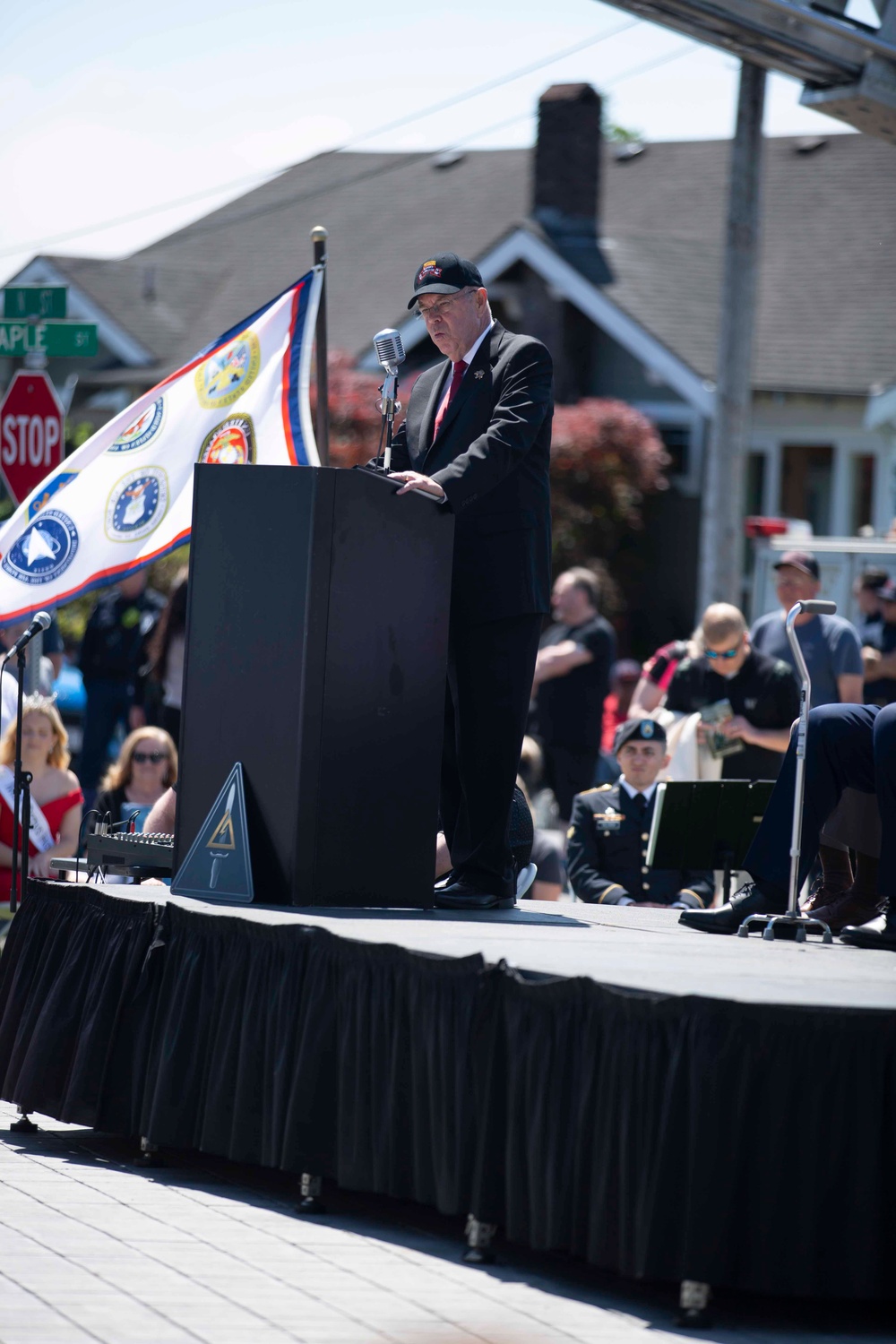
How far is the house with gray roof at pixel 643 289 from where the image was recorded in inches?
977

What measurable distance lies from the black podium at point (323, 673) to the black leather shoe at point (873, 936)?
1.20m

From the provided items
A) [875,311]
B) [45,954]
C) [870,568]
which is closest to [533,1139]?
[45,954]

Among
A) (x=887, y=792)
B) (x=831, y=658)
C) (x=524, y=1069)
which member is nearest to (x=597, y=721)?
(x=831, y=658)

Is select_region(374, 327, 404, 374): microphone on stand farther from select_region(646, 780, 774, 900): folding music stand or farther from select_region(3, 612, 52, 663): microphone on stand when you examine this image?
select_region(646, 780, 774, 900): folding music stand

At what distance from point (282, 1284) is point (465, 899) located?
5.72 ft

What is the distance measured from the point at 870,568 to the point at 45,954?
852cm

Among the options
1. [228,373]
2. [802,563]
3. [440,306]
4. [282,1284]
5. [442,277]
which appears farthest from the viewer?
[802,563]

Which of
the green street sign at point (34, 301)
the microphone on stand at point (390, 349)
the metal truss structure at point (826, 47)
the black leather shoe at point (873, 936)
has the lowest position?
the black leather shoe at point (873, 936)

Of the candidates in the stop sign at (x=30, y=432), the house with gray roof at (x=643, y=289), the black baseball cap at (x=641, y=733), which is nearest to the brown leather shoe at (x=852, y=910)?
the black baseball cap at (x=641, y=733)

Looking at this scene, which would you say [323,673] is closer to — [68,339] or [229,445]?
[229,445]

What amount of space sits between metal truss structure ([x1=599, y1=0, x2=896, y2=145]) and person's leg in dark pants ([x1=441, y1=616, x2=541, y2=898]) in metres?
4.58

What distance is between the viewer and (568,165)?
2698 cm

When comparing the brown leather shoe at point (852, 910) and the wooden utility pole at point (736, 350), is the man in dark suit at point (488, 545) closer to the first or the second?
the brown leather shoe at point (852, 910)

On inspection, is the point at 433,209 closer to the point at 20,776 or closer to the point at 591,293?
the point at 591,293
